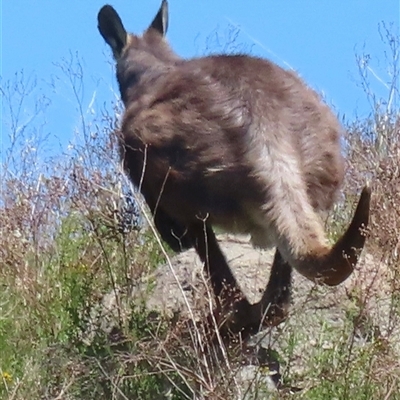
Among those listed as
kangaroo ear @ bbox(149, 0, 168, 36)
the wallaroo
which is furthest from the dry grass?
kangaroo ear @ bbox(149, 0, 168, 36)

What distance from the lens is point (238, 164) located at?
4863 millimetres

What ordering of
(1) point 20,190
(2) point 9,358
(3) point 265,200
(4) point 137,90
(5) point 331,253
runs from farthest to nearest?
1. (1) point 20,190
2. (4) point 137,90
3. (2) point 9,358
4. (3) point 265,200
5. (5) point 331,253

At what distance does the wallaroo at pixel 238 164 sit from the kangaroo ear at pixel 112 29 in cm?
97

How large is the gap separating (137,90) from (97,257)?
920mm

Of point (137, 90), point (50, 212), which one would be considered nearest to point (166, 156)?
point (137, 90)

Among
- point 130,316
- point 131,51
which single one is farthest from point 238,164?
point 131,51

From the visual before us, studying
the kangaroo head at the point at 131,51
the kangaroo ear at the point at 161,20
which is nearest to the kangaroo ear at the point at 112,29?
the kangaroo head at the point at 131,51

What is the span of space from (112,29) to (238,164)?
216cm

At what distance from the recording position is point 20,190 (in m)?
6.99

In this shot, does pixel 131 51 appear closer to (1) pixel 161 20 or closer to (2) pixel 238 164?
(1) pixel 161 20

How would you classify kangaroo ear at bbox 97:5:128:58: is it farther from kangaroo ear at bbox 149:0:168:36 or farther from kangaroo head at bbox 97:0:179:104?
kangaroo ear at bbox 149:0:168:36

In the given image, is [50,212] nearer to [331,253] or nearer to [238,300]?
[238,300]

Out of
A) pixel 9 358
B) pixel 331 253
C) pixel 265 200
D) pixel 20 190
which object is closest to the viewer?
pixel 331 253

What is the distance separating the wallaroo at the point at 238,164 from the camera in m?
4.74
